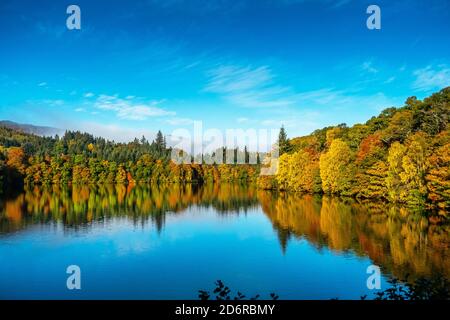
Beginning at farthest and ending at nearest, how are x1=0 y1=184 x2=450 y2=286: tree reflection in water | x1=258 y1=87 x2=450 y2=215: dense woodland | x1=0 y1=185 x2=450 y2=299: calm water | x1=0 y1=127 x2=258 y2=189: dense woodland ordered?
x1=0 y1=127 x2=258 y2=189: dense woodland → x1=258 y1=87 x2=450 y2=215: dense woodland → x1=0 y1=184 x2=450 y2=286: tree reflection in water → x1=0 y1=185 x2=450 y2=299: calm water

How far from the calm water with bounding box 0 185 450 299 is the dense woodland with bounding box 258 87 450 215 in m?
4.92

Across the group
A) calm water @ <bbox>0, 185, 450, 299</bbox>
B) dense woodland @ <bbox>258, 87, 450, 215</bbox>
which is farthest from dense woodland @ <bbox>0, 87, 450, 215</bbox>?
calm water @ <bbox>0, 185, 450, 299</bbox>

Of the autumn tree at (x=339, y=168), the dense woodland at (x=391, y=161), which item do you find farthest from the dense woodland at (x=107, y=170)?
the autumn tree at (x=339, y=168)

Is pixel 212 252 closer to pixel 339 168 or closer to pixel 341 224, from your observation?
pixel 341 224

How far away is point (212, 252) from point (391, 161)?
102 ft

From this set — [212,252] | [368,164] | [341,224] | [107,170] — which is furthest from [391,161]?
[107,170]

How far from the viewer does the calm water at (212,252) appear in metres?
18.2

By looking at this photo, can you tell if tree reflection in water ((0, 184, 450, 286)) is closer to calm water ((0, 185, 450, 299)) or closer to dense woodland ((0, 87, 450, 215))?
calm water ((0, 185, 450, 299))

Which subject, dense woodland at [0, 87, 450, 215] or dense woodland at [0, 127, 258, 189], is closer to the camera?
dense woodland at [0, 87, 450, 215]

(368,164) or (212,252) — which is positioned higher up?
(368,164)

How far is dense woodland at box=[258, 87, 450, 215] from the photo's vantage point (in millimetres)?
41062

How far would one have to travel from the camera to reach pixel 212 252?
2525 centimetres

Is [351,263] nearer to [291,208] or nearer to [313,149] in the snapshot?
[291,208]
